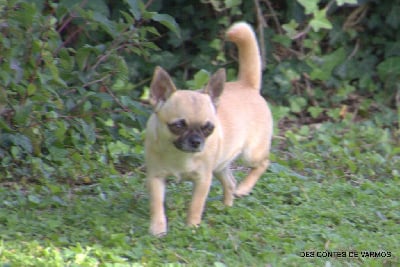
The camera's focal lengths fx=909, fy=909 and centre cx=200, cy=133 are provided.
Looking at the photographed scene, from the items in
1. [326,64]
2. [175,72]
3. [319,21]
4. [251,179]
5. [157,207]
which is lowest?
[175,72]

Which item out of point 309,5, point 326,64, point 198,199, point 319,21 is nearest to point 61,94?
point 198,199

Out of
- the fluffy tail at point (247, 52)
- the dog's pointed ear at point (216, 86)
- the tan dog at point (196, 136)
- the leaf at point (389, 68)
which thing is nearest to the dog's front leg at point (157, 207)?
the tan dog at point (196, 136)

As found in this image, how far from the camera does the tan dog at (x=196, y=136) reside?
5.03 m

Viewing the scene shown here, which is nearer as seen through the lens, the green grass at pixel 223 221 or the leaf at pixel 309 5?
the green grass at pixel 223 221

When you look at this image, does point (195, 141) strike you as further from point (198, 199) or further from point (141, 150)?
point (141, 150)

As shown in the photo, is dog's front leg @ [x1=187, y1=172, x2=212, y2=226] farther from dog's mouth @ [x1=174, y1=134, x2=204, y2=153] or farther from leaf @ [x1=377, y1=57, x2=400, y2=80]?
leaf @ [x1=377, y1=57, x2=400, y2=80]

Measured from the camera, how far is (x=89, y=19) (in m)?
5.58

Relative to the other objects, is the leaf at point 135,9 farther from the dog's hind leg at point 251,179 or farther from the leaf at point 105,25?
the dog's hind leg at point 251,179

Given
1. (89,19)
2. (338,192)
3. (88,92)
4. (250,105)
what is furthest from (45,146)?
(338,192)

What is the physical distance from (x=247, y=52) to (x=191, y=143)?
1370mm

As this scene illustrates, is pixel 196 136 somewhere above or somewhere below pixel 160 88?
below

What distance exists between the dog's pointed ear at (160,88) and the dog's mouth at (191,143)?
0.32m

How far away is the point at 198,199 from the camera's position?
5.27 m

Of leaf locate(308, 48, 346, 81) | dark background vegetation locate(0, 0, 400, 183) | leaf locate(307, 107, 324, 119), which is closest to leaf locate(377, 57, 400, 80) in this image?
dark background vegetation locate(0, 0, 400, 183)
